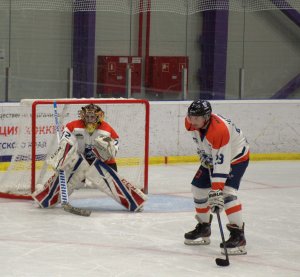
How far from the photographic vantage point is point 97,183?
7.45 meters

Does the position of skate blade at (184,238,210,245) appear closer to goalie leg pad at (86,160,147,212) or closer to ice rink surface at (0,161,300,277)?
ice rink surface at (0,161,300,277)

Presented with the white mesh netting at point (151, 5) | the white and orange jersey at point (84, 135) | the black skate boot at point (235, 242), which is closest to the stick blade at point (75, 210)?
the white and orange jersey at point (84, 135)

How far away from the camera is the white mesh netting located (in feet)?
33.3

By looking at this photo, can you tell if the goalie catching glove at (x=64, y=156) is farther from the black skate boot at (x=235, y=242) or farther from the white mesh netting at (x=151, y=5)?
the white mesh netting at (x=151, y=5)

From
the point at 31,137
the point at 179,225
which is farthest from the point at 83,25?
the point at 179,225

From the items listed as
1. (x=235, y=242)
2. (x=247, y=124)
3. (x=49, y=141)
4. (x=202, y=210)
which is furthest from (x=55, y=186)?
(x=247, y=124)

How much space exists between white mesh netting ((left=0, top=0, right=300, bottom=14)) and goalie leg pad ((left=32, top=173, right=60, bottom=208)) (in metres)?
3.05

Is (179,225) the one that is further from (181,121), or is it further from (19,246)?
(181,121)

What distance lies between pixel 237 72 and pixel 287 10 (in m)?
1.05

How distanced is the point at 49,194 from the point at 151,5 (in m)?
3.98

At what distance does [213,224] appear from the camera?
23.0 ft

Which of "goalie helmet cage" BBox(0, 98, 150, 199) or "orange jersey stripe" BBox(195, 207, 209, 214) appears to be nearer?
"orange jersey stripe" BBox(195, 207, 209, 214)

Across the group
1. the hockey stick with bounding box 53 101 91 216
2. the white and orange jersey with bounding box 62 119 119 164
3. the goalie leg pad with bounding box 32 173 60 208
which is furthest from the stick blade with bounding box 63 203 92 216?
the white and orange jersey with bounding box 62 119 119 164

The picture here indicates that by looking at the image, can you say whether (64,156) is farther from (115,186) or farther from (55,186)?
(115,186)
